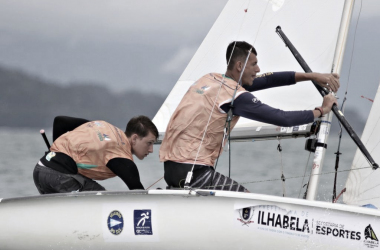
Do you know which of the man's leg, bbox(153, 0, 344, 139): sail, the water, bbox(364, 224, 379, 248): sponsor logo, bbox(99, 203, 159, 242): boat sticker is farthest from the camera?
the water

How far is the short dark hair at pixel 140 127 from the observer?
127 inches

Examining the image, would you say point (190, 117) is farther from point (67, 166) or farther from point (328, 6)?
point (328, 6)

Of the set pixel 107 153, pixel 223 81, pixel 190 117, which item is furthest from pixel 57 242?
pixel 223 81

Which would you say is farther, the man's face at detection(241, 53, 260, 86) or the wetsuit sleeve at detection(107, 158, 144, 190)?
the man's face at detection(241, 53, 260, 86)

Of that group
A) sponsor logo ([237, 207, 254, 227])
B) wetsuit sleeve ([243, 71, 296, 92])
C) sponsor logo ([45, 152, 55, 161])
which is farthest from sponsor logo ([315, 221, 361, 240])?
sponsor logo ([45, 152, 55, 161])

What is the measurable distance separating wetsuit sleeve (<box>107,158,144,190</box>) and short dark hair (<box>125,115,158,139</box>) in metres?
0.17

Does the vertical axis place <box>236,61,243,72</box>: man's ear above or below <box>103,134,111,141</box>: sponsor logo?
above

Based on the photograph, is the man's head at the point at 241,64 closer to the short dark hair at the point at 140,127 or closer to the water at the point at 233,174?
the short dark hair at the point at 140,127

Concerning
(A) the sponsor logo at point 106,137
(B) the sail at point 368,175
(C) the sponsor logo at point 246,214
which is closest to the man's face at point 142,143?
(A) the sponsor logo at point 106,137

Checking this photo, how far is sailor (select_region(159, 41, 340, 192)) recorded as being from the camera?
312cm

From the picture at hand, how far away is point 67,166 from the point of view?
3197 millimetres

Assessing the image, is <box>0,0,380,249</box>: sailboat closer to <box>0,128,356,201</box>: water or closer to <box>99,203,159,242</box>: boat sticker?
<box>99,203,159,242</box>: boat sticker

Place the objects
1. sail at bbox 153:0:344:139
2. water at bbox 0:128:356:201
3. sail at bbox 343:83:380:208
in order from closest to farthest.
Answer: sail at bbox 343:83:380:208
sail at bbox 153:0:344:139
water at bbox 0:128:356:201

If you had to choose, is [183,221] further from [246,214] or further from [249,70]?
[249,70]
